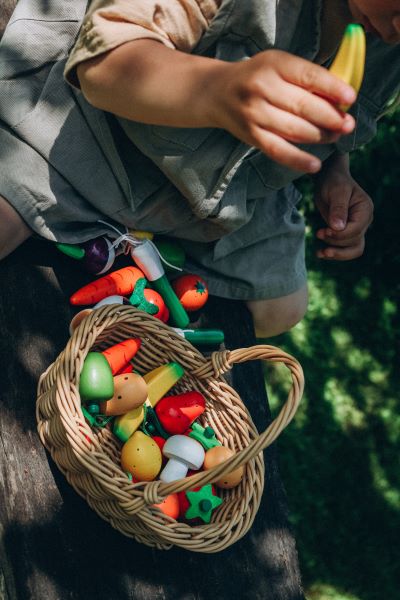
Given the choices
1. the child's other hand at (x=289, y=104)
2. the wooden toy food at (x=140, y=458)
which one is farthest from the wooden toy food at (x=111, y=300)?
the child's other hand at (x=289, y=104)

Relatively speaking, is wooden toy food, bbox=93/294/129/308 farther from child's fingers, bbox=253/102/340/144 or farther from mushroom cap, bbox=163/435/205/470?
child's fingers, bbox=253/102/340/144

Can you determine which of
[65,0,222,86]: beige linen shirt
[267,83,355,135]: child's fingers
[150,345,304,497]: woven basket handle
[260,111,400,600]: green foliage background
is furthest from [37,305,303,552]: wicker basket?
[260,111,400,600]: green foliage background

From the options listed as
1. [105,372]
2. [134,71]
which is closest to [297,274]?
[105,372]

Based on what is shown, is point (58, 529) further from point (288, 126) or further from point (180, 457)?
point (288, 126)

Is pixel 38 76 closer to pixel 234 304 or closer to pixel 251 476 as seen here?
pixel 234 304

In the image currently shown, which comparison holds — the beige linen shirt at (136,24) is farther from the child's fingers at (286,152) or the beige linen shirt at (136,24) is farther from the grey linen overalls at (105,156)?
the child's fingers at (286,152)

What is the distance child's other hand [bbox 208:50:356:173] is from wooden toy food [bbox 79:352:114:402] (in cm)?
69

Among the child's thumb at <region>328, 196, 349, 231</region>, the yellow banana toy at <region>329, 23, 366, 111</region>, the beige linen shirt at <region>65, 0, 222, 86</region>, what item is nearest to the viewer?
the yellow banana toy at <region>329, 23, 366, 111</region>

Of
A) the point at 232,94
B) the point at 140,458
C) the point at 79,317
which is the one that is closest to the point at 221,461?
the point at 140,458

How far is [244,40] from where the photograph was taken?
1666 millimetres

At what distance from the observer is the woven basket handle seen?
159cm

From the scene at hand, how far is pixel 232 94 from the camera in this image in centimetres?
130

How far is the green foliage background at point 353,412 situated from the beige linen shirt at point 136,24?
5.57ft

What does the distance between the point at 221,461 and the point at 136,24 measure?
985 millimetres
